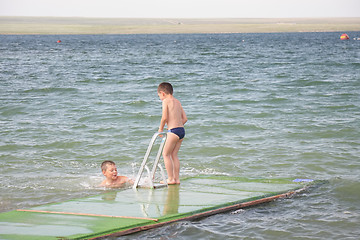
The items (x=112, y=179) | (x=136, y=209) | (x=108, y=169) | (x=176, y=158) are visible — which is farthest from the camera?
(x=112, y=179)

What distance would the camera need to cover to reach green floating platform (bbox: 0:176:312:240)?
239 inches

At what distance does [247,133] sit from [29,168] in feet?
18.8

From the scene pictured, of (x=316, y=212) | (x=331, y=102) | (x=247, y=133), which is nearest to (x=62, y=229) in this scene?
(x=316, y=212)

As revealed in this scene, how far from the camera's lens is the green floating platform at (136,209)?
20.0 ft

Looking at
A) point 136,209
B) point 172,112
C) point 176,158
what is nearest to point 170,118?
point 172,112

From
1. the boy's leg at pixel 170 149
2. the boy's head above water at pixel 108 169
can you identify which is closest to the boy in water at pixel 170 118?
the boy's leg at pixel 170 149

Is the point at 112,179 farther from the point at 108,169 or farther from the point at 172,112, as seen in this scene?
the point at 172,112

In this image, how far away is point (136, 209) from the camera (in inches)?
272

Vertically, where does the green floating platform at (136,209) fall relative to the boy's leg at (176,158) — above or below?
below

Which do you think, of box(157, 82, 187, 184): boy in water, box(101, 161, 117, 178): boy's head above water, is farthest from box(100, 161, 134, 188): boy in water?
box(157, 82, 187, 184): boy in water

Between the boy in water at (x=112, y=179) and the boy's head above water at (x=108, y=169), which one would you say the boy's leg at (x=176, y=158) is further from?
the boy's head above water at (x=108, y=169)

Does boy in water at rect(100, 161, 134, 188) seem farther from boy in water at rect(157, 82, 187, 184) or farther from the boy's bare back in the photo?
the boy's bare back

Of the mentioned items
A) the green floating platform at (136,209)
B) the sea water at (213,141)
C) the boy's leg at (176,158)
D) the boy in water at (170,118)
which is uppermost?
the boy in water at (170,118)

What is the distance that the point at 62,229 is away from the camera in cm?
607
